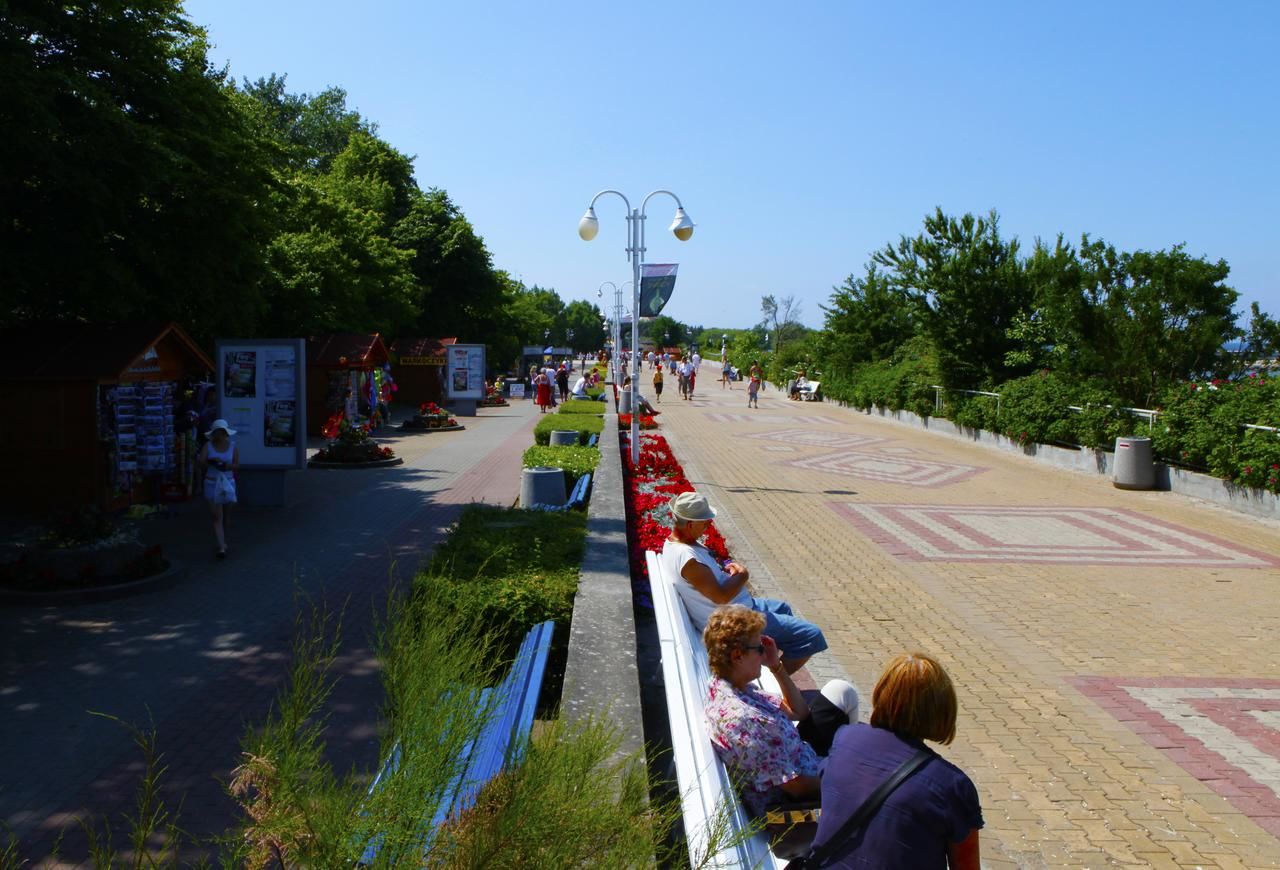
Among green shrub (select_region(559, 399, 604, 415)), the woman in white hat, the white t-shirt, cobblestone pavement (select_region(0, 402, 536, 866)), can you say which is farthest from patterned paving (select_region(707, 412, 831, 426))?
the white t-shirt

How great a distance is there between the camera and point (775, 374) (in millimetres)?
64188

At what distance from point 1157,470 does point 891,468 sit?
17.1 ft

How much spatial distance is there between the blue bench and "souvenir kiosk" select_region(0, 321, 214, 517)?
343 inches


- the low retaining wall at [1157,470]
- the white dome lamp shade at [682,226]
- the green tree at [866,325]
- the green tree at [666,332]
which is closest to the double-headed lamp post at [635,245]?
the white dome lamp shade at [682,226]

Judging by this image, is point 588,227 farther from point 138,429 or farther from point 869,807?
point 869,807

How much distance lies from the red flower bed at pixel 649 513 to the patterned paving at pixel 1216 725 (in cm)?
310

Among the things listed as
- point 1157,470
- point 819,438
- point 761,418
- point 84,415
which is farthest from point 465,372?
point 84,415

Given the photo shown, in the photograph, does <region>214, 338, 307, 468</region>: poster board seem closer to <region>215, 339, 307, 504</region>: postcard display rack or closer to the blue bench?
<region>215, 339, 307, 504</region>: postcard display rack

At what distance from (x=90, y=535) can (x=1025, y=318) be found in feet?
83.2

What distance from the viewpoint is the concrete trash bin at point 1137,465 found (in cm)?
1798

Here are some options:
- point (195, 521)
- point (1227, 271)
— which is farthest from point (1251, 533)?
point (195, 521)

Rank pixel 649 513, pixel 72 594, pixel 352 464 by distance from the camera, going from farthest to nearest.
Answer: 1. pixel 352 464
2. pixel 649 513
3. pixel 72 594

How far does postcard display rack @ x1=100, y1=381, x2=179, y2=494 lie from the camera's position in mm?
12422

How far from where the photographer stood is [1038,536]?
13.5 meters
